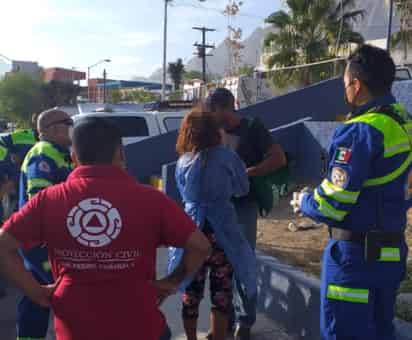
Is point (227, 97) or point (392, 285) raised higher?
point (227, 97)

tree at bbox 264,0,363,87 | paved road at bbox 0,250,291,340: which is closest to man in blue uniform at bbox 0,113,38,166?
paved road at bbox 0,250,291,340

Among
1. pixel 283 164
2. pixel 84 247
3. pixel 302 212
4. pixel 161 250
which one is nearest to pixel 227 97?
pixel 283 164

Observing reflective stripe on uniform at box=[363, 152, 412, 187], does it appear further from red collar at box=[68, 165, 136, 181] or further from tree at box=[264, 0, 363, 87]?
tree at box=[264, 0, 363, 87]

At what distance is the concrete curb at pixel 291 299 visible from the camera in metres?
4.09

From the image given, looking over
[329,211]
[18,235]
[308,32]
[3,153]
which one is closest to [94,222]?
[18,235]

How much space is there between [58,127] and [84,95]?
65.7 m

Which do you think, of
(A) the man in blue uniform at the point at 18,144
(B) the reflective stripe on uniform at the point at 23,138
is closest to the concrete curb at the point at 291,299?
(A) the man in blue uniform at the point at 18,144

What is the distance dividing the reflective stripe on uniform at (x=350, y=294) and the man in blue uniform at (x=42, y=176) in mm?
1836

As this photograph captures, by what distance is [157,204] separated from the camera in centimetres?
222

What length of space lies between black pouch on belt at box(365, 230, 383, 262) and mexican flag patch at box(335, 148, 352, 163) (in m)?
0.36

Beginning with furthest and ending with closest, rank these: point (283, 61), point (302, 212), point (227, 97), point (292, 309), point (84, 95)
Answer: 1. point (84, 95)
2. point (283, 61)
3. point (292, 309)
4. point (227, 97)
5. point (302, 212)

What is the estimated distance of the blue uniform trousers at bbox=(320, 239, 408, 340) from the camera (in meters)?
2.63

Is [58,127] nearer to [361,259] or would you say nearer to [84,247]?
[84,247]

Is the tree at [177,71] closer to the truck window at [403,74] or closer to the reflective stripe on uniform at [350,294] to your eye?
the truck window at [403,74]
